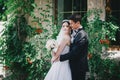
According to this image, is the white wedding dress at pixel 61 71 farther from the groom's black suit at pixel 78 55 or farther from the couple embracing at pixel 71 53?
the groom's black suit at pixel 78 55

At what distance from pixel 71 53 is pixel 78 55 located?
0.43ft

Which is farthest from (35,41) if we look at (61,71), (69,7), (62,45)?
(62,45)

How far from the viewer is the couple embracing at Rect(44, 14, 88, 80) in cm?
755

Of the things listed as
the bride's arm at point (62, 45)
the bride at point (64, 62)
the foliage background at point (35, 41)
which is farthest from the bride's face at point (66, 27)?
the foliage background at point (35, 41)

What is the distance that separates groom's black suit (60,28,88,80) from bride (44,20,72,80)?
0.21 m

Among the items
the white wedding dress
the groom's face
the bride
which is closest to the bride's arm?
the bride

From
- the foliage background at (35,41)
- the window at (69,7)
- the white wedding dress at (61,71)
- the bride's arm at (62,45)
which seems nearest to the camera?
the bride's arm at (62,45)

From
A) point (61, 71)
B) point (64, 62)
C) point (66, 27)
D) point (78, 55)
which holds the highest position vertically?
point (66, 27)

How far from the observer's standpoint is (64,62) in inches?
319

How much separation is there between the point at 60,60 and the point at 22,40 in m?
3.49

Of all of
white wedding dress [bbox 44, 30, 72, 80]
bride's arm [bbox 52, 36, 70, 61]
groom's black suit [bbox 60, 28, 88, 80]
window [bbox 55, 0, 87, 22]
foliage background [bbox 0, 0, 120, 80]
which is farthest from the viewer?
window [bbox 55, 0, 87, 22]

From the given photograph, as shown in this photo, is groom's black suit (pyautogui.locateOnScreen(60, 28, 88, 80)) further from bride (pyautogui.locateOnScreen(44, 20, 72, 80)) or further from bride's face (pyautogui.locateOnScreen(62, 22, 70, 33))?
bride's face (pyautogui.locateOnScreen(62, 22, 70, 33))

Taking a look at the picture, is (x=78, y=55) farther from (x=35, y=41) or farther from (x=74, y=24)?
(x=35, y=41)

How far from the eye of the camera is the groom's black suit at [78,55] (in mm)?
7508
